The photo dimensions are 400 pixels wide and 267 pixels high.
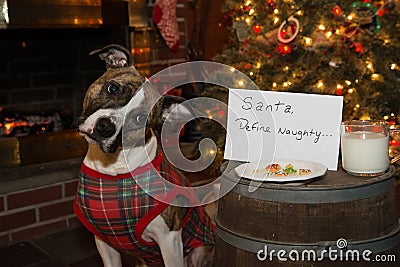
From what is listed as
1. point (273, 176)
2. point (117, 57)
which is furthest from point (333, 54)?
point (273, 176)

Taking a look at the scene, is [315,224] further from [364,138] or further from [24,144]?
[24,144]

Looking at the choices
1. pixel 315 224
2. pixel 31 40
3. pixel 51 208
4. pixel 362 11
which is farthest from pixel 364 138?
pixel 31 40

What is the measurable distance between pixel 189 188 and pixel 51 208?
1.25m

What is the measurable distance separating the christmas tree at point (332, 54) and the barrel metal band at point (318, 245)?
1.37 m

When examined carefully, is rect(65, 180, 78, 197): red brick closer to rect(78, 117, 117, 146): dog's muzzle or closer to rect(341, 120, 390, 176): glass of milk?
rect(78, 117, 117, 146): dog's muzzle

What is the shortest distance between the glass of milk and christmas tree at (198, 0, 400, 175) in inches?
48.5

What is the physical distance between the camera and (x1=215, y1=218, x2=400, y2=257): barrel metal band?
3.45 ft

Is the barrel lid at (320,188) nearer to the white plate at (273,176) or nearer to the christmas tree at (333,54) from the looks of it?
the white plate at (273,176)

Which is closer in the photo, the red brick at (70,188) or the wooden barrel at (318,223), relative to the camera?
the wooden barrel at (318,223)

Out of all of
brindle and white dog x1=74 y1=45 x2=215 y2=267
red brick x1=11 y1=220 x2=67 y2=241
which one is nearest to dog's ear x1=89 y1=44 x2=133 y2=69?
brindle and white dog x1=74 y1=45 x2=215 y2=267

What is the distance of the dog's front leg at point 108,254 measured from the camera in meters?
1.59

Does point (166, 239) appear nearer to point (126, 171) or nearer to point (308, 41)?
point (126, 171)

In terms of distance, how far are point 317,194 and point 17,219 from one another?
1.78m

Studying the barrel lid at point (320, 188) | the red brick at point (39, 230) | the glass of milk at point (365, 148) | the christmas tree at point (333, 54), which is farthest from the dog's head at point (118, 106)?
the red brick at point (39, 230)
